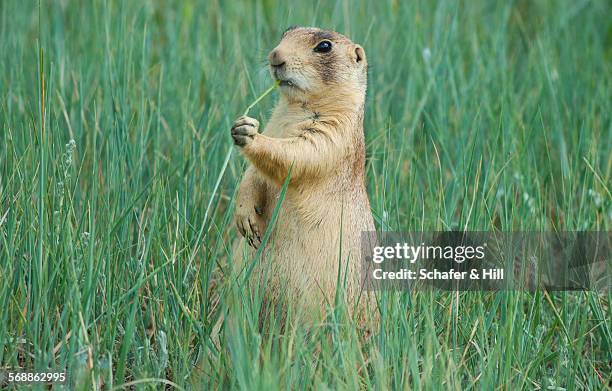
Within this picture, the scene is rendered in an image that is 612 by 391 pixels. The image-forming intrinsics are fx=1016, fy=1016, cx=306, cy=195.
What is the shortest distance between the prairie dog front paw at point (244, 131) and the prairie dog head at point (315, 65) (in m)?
0.33

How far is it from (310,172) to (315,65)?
45 cm

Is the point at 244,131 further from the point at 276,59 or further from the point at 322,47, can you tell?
the point at 322,47

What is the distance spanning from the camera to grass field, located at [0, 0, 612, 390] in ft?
10.7

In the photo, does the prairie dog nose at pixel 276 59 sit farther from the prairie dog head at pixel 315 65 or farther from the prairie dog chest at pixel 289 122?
the prairie dog chest at pixel 289 122

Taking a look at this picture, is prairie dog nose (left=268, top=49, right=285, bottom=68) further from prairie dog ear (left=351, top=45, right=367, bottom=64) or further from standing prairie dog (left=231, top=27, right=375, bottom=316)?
prairie dog ear (left=351, top=45, right=367, bottom=64)

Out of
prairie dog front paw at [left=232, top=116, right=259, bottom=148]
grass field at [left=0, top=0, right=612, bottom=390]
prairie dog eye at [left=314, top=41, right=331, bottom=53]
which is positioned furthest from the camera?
prairie dog eye at [left=314, top=41, right=331, bottom=53]

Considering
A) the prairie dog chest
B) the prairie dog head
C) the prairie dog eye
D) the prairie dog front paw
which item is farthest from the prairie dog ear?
the prairie dog front paw

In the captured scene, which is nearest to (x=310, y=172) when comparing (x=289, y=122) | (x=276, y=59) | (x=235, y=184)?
(x=289, y=122)

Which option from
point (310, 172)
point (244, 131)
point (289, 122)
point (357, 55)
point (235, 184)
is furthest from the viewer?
point (235, 184)

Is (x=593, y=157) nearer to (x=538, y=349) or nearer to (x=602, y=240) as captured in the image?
(x=602, y=240)

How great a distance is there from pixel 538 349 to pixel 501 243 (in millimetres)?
488

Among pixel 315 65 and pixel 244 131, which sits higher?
pixel 315 65

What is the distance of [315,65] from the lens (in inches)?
152

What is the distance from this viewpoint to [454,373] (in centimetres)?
320
